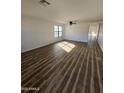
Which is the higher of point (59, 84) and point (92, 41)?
point (92, 41)

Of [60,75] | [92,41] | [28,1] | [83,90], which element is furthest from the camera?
[92,41]

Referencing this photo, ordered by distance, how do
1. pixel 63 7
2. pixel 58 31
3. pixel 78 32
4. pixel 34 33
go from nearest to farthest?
pixel 63 7, pixel 34 33, pixel 58 31, pixel 78 32

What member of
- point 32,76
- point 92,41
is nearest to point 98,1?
point 32,76

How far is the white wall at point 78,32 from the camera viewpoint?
10.5 m

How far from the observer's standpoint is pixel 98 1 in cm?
369

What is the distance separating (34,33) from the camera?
670 centimetres

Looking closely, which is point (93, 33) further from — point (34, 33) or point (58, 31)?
point (34, 33)

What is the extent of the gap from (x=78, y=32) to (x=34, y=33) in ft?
19.7

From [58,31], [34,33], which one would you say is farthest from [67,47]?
[58,31]

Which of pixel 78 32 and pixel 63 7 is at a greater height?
pixel 63 7

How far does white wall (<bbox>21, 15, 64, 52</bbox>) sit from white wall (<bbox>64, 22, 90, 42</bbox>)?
3315 mm
